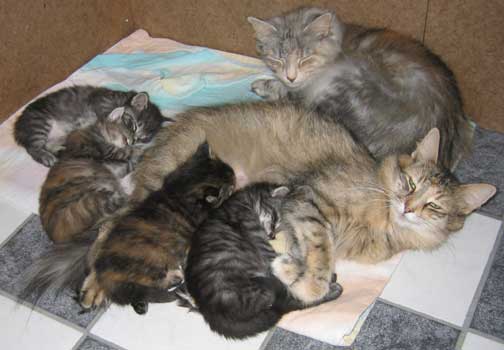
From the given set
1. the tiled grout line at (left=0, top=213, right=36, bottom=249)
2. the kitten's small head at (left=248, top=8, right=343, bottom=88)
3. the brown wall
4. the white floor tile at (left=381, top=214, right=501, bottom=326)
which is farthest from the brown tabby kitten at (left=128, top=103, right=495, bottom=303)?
the brown wall

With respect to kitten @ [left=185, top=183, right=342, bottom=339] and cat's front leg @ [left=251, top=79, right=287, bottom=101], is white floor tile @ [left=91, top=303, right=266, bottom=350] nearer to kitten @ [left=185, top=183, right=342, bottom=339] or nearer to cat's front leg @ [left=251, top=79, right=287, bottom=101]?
kitten @ [left=185, top=183, right=342, bottom=339]

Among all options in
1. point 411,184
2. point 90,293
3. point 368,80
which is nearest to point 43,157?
point 90,293

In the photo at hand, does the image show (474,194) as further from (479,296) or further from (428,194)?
(479,296)

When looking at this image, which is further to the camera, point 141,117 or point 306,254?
point 141,117

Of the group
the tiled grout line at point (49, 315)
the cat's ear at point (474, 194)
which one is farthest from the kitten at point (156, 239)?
the cat's ear at point (474, 194)

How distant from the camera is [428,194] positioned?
7.64 feet

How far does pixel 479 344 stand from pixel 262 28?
1.88 meters

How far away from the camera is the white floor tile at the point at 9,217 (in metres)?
2.78

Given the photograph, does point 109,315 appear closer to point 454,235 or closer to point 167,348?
point 167,348

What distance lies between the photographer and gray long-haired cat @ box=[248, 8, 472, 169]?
2.71m

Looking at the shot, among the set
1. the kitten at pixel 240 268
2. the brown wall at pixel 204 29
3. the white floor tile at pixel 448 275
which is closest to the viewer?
the kitten at pixel 240 268

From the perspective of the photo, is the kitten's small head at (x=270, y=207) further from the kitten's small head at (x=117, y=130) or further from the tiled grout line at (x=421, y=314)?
the kitten's small head at (x=117, y=130)

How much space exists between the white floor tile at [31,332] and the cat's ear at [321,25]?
1.85 meters

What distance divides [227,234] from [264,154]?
57 centimetres
